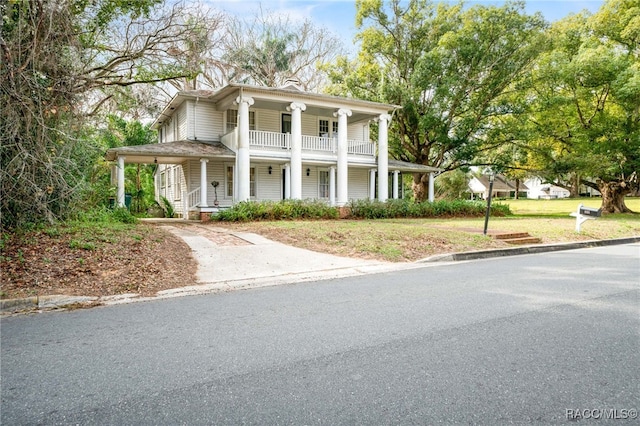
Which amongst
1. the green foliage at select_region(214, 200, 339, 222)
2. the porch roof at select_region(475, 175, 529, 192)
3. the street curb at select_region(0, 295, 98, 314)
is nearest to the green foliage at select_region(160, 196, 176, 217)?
the green foliage at select_region(214, 200, 339, 222)

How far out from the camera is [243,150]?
1922 cm

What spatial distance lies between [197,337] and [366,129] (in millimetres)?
23719

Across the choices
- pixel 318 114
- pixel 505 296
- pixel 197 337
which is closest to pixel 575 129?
pixel 318 114

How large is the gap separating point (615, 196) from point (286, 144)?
2244cm

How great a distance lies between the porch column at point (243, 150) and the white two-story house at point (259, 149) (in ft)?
0.15

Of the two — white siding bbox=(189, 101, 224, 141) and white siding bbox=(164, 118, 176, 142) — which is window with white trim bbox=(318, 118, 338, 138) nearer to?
white siding bbox=(189, 101, 224, 141)

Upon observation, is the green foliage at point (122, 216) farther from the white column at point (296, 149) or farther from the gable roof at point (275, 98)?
the white column at point (296, 149)

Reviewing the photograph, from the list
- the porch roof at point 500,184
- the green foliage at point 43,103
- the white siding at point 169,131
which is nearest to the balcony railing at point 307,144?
the white siding at point 169,131

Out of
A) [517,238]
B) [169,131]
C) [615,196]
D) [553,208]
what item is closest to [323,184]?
[169,131]

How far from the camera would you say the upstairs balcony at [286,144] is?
20487mm

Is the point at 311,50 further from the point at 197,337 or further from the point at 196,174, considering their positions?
the point at 197,337

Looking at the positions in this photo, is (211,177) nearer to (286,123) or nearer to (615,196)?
(286,123)

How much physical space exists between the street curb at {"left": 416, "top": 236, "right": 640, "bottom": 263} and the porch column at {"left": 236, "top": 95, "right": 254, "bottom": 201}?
38.5 ft

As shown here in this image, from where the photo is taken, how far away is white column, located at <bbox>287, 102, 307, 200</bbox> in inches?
803
